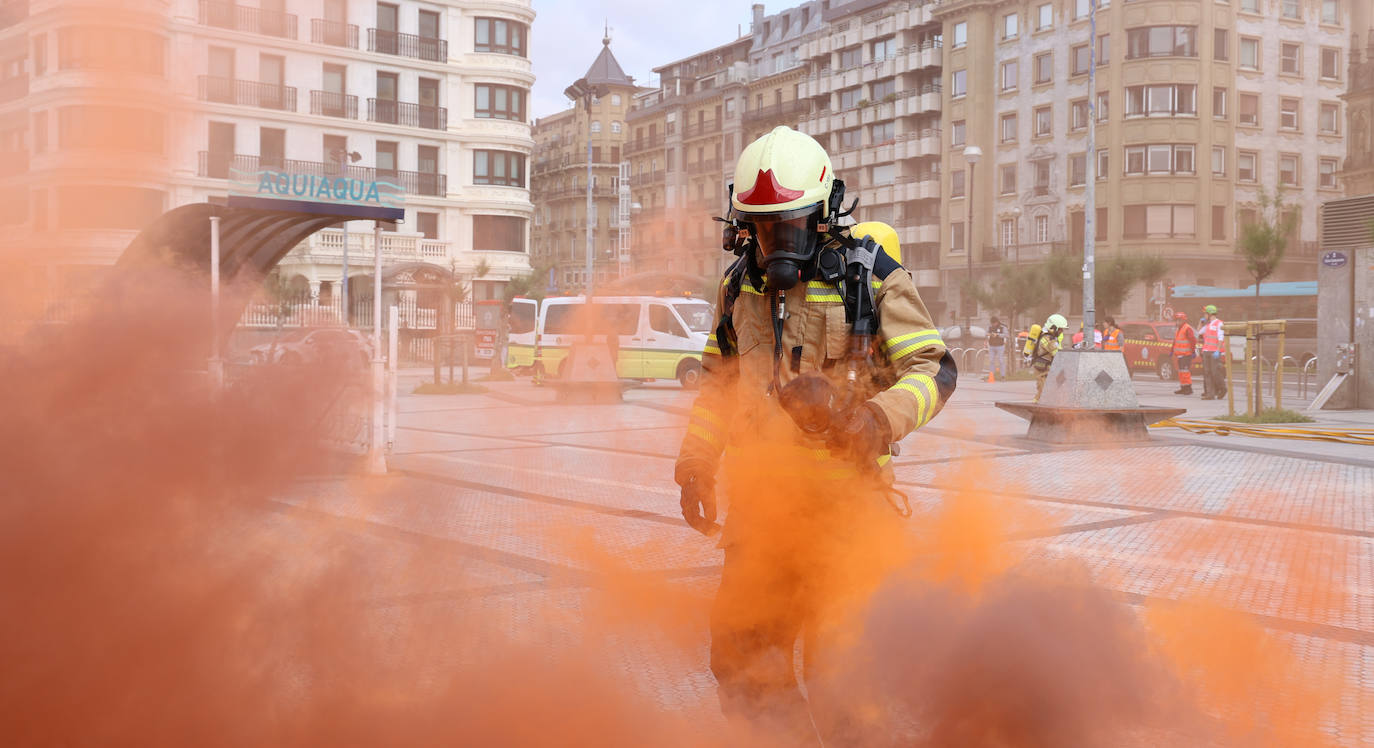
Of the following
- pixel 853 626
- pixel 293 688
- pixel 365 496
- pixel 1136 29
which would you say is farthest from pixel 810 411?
pixel 1136 29

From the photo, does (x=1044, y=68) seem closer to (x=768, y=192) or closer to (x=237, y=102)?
(x=237, y=102)

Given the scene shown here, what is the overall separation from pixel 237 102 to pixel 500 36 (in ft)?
5.45

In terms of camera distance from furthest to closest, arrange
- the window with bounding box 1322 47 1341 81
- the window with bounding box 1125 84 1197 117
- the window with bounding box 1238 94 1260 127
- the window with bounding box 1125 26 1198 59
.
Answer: the window with bounding box 1322 47 1341 81, the window with bounding box 1238 94 1260 127, the window with bounding box 1125 84 1197 117, the window with bounding box 1125 26 1198 59

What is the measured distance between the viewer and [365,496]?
25.3 ft

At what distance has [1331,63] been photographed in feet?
171

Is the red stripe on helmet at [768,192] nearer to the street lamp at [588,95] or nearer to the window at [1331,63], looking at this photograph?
the street lamp at [588,95]

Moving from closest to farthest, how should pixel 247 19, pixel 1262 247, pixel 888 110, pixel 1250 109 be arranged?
pixel 247 19
pixel 1262 247
pixel 1250 109
pixel 888 110

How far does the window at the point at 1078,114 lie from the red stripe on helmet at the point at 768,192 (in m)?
52.1

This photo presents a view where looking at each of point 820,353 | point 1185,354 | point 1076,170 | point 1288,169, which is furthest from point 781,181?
point 1288,169

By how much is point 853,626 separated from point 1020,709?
610mm

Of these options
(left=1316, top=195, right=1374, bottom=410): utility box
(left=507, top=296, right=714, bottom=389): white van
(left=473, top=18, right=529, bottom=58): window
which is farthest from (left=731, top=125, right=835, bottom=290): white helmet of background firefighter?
(left=1316, top=195, right=1374, bottom=410): utility box

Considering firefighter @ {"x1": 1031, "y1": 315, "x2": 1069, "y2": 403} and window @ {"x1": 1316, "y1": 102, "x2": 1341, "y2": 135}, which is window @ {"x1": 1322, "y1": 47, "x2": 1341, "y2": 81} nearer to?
window @ {"x1": 1316, "y1": 102, "x2": 1341, "y2": 135}

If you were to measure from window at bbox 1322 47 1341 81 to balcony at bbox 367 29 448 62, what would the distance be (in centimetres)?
5679

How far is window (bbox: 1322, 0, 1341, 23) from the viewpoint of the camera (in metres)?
51.6
